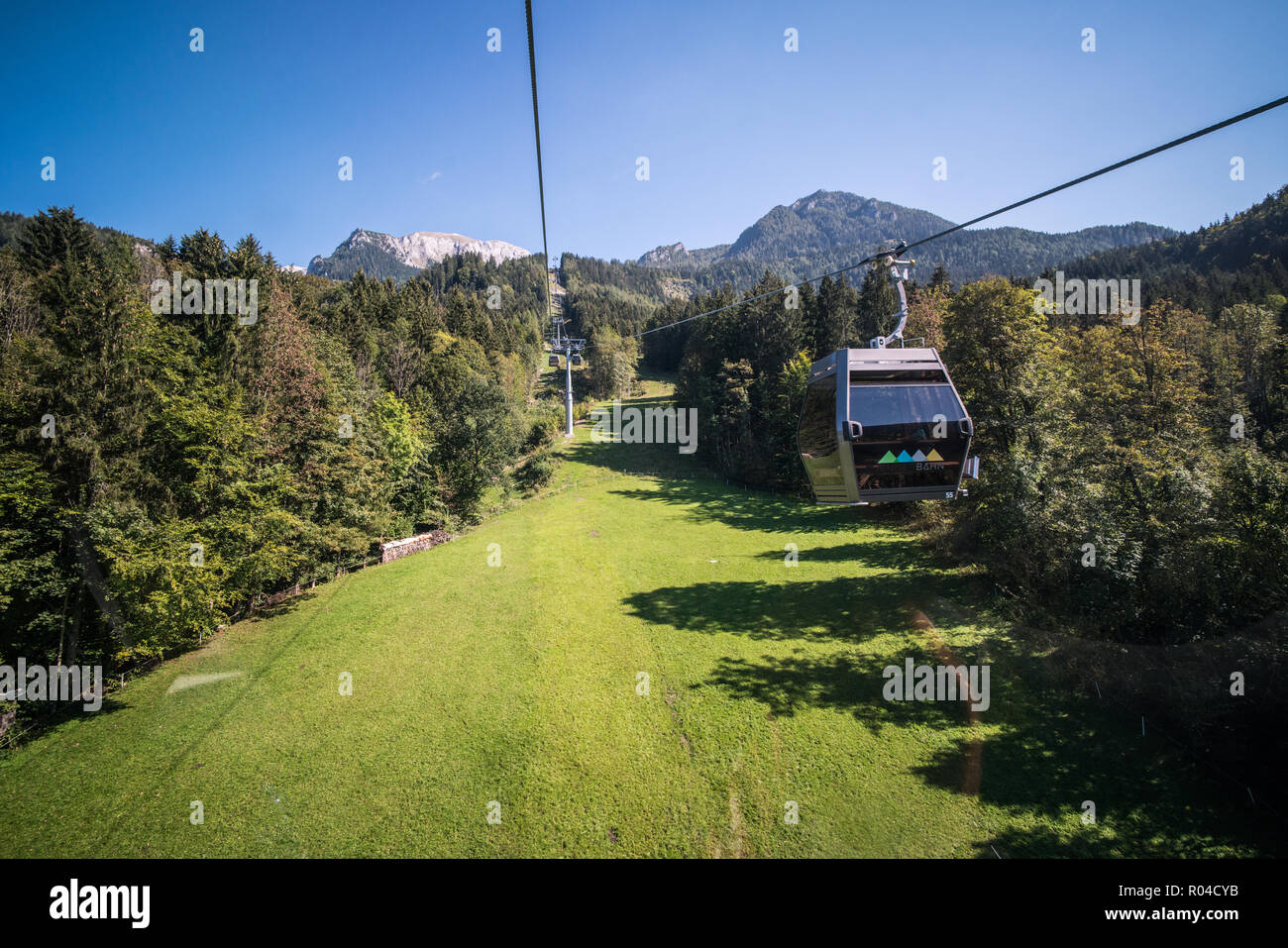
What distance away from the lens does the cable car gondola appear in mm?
8555

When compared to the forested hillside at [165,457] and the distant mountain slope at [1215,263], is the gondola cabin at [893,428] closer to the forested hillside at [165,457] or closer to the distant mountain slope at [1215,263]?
the forested hillside at [165,457]

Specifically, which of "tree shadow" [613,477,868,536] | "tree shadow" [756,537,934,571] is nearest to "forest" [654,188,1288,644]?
"tree shadow" [756,537,934,571]

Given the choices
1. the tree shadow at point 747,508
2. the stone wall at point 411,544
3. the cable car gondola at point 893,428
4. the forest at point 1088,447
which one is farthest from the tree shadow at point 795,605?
the stone wall at point 411,544

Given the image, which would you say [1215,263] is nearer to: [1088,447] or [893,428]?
[1088,447]

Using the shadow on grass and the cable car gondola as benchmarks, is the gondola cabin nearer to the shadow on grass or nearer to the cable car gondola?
the cable car gondola

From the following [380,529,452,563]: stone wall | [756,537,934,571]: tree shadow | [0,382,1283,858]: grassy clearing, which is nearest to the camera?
[0,382,1283,858]: grassy clearing

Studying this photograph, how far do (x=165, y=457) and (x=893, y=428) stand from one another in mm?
23597

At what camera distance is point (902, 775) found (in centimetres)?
1080

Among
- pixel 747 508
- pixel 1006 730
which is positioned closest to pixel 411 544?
pixel 747 508

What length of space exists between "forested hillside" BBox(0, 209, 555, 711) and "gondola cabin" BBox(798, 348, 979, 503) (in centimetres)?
1966

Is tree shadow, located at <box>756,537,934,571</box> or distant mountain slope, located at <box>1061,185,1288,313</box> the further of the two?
distant mountain slope, located at <box>1061,185,1288,313</box>

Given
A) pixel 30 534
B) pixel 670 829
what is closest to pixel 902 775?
pixel 670 829

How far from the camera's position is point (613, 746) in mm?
12289
